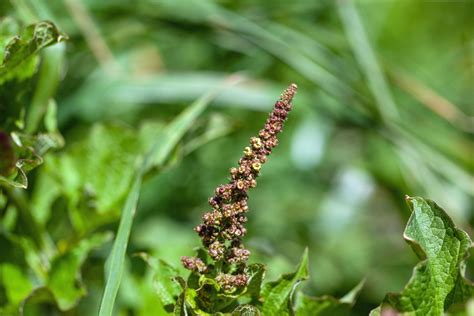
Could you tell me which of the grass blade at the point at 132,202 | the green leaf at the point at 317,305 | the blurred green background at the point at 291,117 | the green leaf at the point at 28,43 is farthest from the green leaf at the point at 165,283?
the blurred green background at the point at 291,117

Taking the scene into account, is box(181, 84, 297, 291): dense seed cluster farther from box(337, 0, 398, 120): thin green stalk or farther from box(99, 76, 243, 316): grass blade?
box(337, 0, 398, 120): thin green stalk

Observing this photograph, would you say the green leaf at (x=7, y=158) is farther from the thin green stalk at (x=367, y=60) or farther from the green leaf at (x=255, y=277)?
the thin green stalk at (x=367, y=60)

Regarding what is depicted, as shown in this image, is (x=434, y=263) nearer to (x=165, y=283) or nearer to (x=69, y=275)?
(x=165, y=283)

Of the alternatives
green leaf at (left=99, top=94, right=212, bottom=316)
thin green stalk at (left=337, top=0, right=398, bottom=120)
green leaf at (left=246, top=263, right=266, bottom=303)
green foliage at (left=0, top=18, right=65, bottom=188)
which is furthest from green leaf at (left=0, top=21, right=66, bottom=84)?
thin green stalk at (left=337, top=0, right=398, bottom=120)

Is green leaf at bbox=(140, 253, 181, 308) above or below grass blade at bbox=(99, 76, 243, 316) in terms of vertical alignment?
below

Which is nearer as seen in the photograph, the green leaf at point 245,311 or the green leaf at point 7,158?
the green leaf at point 245,311

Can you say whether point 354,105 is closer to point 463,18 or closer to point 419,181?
point 419,181
